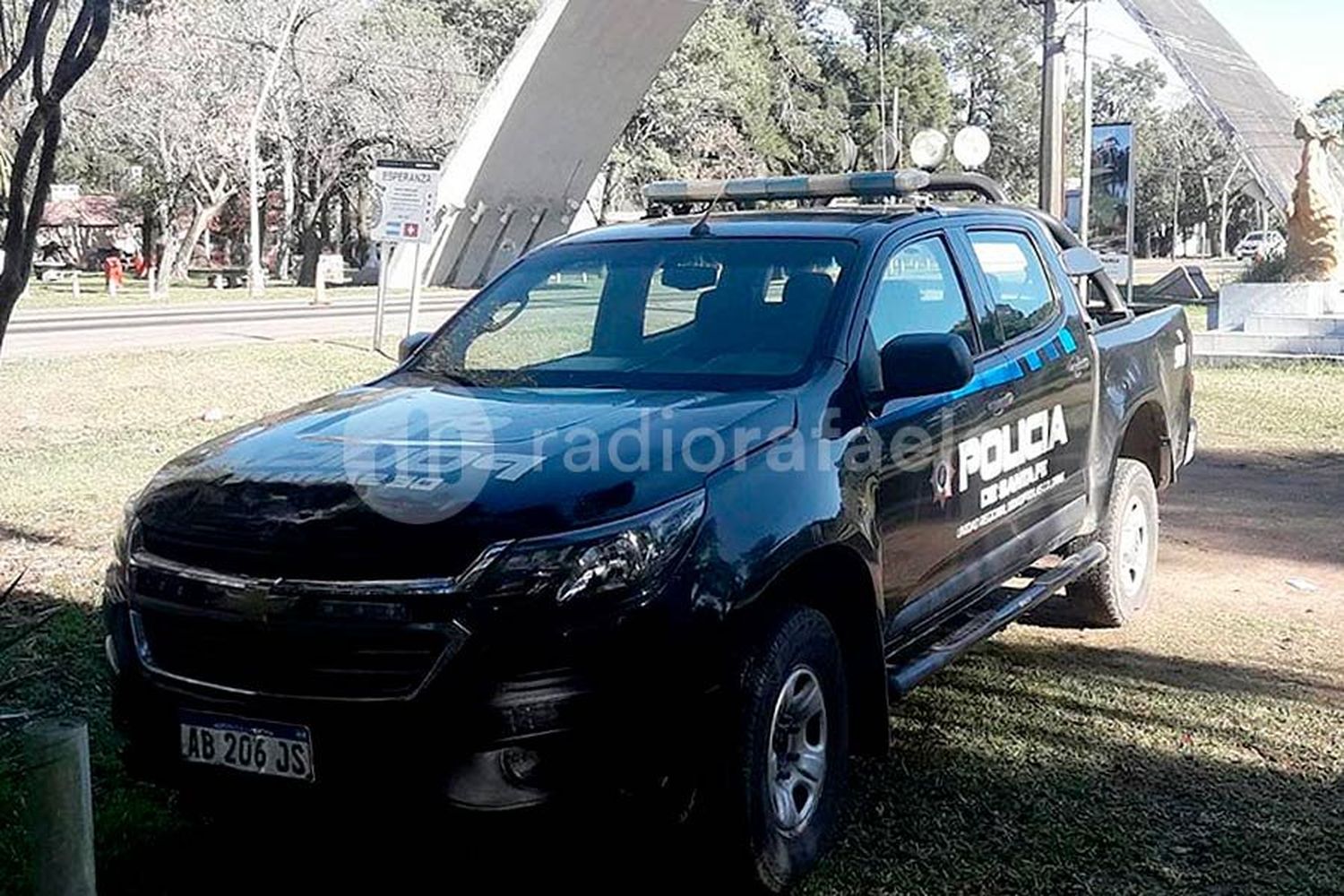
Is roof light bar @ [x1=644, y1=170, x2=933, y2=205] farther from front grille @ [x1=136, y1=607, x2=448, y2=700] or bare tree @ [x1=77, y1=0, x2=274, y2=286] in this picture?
bare tree @ [x1=77, y1=0, x2=274, y2=286]

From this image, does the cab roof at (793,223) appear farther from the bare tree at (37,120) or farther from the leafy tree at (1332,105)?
the leafy tree at (1332,105)

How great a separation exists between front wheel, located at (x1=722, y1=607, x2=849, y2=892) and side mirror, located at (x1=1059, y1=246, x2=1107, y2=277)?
9.63 feet

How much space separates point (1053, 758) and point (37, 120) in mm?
3691

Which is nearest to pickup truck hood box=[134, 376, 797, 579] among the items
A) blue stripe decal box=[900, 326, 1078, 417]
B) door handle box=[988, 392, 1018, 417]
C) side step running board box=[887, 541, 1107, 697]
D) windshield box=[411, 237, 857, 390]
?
windshield box=[411, 237, 857, 390]

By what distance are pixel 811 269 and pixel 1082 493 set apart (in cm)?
197

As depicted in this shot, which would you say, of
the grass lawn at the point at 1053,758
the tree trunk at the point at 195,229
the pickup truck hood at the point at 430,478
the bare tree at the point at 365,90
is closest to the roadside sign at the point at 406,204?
the grass lawn at the point at 1053,758

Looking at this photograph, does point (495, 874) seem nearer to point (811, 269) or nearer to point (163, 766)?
point (163, 766)

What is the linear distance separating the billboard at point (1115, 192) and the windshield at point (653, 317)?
2117cm

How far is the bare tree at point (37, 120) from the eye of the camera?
3.52 m

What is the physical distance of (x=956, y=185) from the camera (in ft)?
20.5

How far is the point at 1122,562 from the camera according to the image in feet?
22.1

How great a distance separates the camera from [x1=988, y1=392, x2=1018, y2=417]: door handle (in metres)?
5.27

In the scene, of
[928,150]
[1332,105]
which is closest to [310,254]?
[928,150]

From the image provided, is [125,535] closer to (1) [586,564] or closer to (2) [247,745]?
(2) [247,745]
